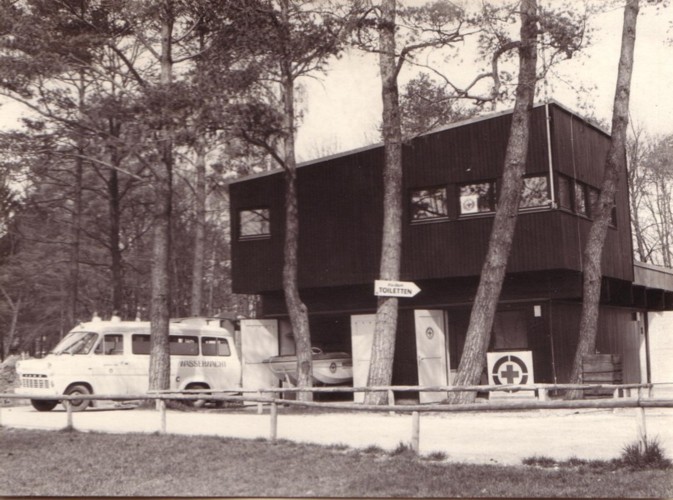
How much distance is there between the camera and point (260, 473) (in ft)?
32.9

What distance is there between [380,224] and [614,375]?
7.05m

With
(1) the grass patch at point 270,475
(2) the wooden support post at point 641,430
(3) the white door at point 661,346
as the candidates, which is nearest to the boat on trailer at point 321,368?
(3) the white door at point 661,346

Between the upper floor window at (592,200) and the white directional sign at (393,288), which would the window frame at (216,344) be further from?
the upper floor window at (592,200)

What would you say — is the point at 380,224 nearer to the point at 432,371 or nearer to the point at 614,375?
the point at 432,371

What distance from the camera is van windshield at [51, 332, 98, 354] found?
21.1m

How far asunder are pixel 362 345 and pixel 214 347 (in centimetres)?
416

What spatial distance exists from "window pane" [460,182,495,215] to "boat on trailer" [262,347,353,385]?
4.94 m

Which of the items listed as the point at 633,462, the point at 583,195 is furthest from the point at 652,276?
the point at 633,462

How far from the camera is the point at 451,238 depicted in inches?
872

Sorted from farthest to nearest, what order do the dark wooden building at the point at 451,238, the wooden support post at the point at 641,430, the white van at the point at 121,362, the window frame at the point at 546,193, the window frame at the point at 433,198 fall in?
1. the window frame at the point at 433,198
2. the dark wooden building at the point at 451,238
3. the window frame at the point at 546,193
4. the white van at the point at 121,362
5. the wooden support post at the point at 641,430

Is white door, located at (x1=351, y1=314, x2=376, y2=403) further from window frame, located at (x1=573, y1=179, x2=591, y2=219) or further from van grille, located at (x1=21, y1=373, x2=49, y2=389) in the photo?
van grille, located at (x1=21, y1=373, x2=49, y2=389)

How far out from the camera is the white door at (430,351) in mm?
21484

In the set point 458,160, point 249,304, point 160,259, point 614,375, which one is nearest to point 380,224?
point 458,160

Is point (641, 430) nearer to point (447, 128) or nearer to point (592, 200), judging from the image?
point (447, 128)
